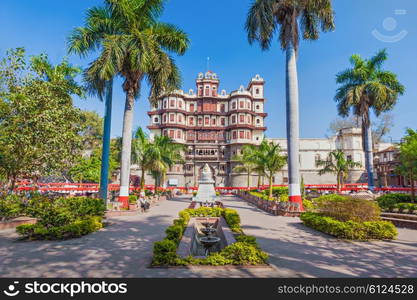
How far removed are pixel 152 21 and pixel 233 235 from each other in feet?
47.4

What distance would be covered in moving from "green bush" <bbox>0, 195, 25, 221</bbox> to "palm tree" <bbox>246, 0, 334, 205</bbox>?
1457cm

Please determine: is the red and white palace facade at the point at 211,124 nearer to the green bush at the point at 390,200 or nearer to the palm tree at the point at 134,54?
the green bush at the point at 390,200

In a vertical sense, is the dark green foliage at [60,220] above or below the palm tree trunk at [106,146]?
below

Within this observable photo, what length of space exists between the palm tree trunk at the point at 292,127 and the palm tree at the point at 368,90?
1136cm

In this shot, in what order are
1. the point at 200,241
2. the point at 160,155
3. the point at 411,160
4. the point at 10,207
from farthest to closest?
1. the point at 160,155
2. the point at 411,160
3. the point at 10,207
4. the point at 200,241

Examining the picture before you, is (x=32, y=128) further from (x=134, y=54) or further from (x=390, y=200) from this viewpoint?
(x=390, y=200)

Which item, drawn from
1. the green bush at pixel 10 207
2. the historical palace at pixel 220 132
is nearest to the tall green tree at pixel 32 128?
the green bush at pixel 10 207

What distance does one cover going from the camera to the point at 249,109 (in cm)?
4594

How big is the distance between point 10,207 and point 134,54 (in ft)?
32.7

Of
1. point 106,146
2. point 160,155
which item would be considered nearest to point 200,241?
point 106,146

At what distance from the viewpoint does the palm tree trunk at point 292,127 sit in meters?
14.1

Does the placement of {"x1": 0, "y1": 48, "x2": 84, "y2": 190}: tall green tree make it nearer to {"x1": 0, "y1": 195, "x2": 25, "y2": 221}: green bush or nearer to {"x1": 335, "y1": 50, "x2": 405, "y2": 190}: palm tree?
{"x1": 0, "y1": 195, "x2": 25, "y2": 221}: green bush

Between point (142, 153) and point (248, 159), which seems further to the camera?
point (248, 159)

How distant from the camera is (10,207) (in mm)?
10375
